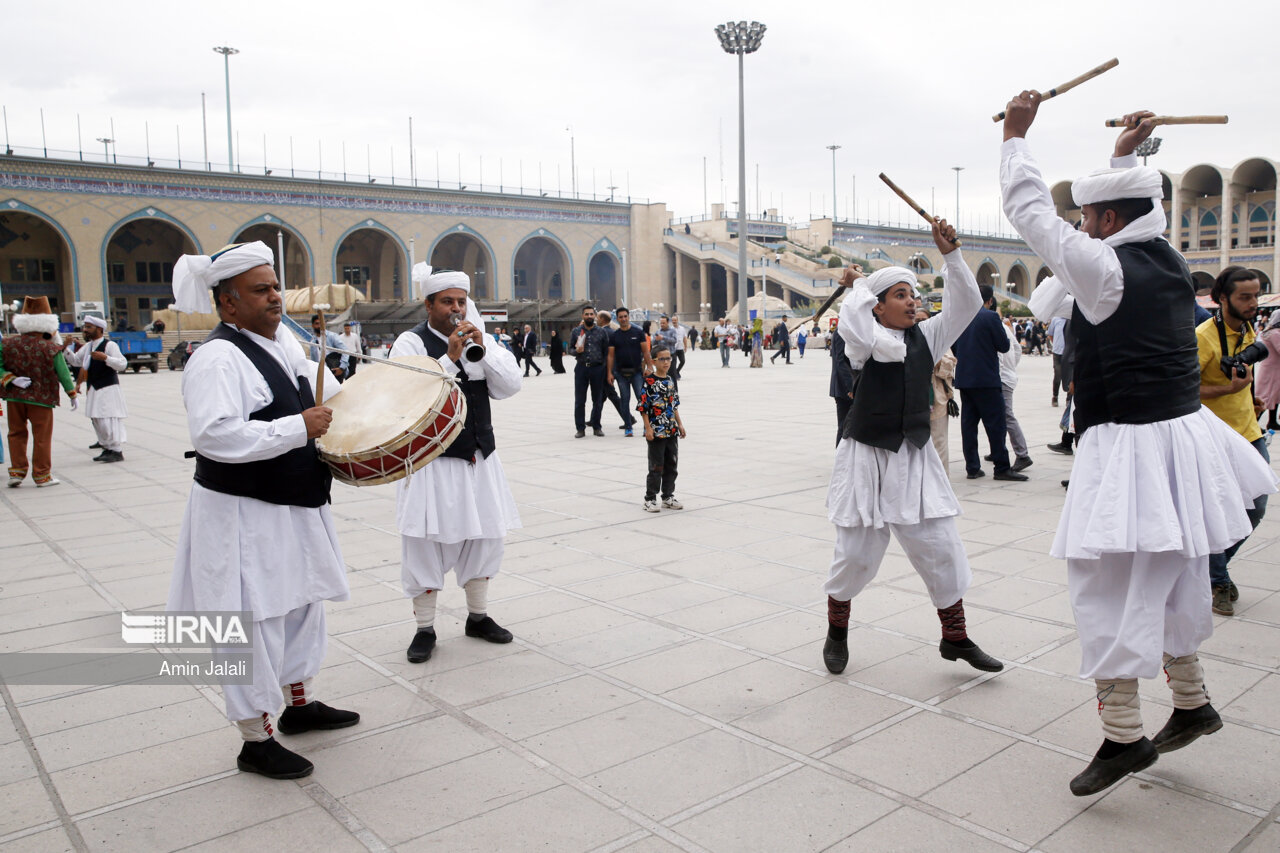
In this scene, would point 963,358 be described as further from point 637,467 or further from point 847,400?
point 637,467

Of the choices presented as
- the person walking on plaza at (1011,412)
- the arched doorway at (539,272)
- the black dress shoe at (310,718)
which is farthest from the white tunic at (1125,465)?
the arched doorway at (539,272)

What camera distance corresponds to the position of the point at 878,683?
12.4ft

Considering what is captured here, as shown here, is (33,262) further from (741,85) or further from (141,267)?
(741,85)

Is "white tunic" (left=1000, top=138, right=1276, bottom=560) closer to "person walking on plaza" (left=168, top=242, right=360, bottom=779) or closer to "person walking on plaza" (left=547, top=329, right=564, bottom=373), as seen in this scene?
"person walking on plaza" (left=168, top=242, right=360, bottom=779)

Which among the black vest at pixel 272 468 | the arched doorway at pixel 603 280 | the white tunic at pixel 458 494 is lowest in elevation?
the white tunic at pixel 458 494

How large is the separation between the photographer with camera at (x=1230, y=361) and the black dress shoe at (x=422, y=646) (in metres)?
3.64

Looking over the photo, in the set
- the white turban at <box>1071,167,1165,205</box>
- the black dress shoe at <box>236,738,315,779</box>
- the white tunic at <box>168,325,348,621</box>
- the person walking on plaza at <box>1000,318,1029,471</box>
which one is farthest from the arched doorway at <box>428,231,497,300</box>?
the white turban at <box>1071,167,1165,205</box>

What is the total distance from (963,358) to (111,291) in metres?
48.6

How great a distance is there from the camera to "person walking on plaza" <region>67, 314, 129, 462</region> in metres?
10.9

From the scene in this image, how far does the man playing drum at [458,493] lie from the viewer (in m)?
4.17

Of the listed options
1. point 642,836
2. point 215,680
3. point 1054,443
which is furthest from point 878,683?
point 1054,443

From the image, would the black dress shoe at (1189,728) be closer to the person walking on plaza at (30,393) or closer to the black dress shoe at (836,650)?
the black dress shoe at (836,650)

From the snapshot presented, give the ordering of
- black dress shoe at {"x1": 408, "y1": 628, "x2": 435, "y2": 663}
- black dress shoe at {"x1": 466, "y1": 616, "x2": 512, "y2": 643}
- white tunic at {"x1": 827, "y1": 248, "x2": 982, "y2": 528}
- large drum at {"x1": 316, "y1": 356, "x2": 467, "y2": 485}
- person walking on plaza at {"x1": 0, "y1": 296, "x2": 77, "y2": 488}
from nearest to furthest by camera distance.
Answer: large drum at {"x1": 316, "y1": 356, "x2": 467, "y2": 485}
white tunic at {"x1": 827, "y1": 248, "x2": 982, "y2": 528}
black dress shoe at {"x1": 408, "y1": 628, "x2": 435, "y2": 663}
black dress shoe at {"x1": 466, "y1": 616, "x2": 512, "y2": 643}
person walking on plaza at {"x1": 0, "y1": 296, "x2": 77, "y2": 488}

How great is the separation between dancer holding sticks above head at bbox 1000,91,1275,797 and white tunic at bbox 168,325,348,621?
2.45 m
